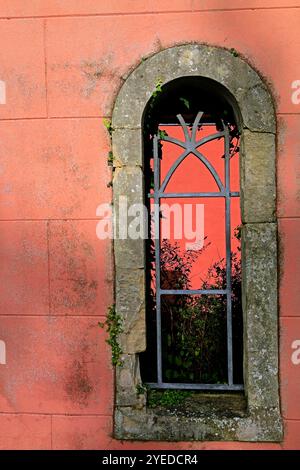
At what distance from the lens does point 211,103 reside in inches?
120

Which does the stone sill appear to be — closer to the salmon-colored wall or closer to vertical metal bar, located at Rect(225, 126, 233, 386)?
the salmon-colored wall

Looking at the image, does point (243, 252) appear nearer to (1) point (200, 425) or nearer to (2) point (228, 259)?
(2) point (228, 259)

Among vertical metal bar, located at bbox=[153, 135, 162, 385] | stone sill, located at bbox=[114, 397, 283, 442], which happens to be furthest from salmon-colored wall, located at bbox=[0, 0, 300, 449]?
vertical metal bar, located at bbox=[153, 135, 162, 385]

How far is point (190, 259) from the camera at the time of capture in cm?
336

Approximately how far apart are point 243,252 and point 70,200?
114 centimetres

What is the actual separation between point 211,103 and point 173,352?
5.80ft

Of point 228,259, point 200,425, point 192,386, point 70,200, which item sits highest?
point 70,200

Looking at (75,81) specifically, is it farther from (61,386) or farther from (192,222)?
(61,386)

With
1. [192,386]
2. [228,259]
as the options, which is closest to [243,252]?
[228,259]

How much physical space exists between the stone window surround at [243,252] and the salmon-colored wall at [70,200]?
7 centimetres

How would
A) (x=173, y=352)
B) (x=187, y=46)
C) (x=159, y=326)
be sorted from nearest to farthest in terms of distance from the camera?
(x=187, y=46) < (x=159, y=326) < (x=173, y=352)

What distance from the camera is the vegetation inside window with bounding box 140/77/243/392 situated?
2.91m

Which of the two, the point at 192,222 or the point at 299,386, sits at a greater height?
the point at 192,222
